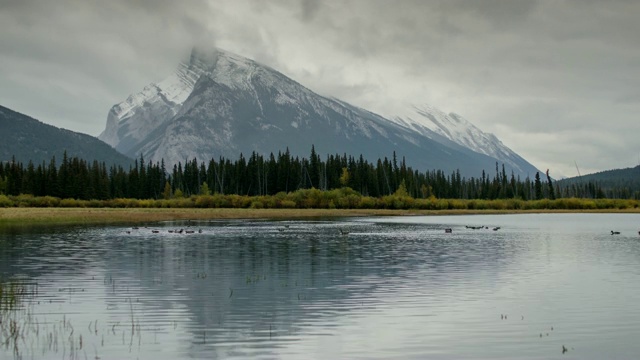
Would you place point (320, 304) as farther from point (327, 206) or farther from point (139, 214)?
point (327, 206)

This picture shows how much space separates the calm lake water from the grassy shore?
5404 cm

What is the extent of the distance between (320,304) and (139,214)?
11000 cm

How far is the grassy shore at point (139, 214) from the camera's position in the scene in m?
103

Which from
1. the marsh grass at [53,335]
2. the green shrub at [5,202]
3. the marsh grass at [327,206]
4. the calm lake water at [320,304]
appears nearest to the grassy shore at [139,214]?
the marsh grass at [327,206]

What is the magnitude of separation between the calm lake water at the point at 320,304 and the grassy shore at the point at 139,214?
54.0 metres

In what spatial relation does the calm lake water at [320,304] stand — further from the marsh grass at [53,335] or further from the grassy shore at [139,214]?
the grassy shore at [139,214]

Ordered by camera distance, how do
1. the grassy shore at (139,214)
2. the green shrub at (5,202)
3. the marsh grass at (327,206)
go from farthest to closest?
the marsh grass at (327,206) < the green shrub at (5,202) < the grassy shore at (139,214)

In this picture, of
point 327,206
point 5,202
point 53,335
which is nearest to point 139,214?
point 5,202

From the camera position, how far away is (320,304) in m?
26.8

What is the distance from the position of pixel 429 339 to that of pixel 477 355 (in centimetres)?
222

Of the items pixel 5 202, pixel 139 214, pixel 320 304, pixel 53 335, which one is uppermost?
pixel 5 202

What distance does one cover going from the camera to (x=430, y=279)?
1374 inches

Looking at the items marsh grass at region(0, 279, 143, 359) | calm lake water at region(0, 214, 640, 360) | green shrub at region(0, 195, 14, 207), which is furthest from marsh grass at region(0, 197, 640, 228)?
marsh grass at region(0, 279, 143, 359)

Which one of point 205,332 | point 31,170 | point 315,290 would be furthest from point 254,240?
point 31,170
